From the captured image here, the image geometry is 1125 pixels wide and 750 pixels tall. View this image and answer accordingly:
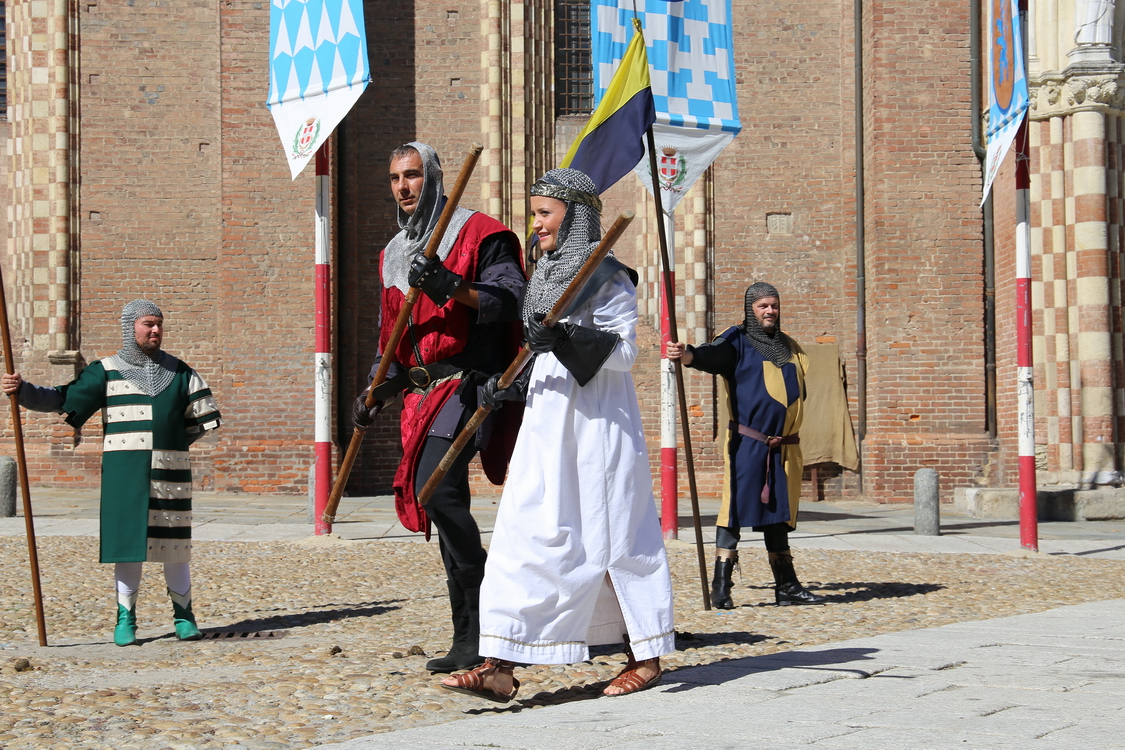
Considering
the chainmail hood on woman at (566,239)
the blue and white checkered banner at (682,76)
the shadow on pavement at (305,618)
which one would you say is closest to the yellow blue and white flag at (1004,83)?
the blue and white checkered banner at (682,76)

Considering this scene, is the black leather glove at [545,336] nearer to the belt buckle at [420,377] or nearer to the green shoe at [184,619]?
the belt buckle at [420,377]

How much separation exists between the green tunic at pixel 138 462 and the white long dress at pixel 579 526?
240 centimetres

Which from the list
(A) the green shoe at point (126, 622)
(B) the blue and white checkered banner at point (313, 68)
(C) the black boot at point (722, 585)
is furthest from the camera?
(B) the blue and white checkered banner at point (313, 68)

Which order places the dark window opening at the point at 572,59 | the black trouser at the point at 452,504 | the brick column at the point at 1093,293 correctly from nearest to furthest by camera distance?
the black trouser at the point at 452,504 → the brick column at the point at 1093,293 → the dark window opening at the point at 572,59

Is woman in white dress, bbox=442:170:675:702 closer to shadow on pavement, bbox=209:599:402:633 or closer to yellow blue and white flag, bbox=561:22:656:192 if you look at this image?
yellow blue and white flag, bbox=561:22:656:192

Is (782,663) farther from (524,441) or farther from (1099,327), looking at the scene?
(1099,327)

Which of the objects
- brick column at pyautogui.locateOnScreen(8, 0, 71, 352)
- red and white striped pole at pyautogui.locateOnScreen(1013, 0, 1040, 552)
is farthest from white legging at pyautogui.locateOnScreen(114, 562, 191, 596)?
brick column at pyautogui.locateOnScreen(8, 0, 71, 352)

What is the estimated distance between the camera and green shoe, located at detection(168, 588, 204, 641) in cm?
568

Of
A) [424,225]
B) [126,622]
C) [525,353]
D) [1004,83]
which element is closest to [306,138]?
[126,622]

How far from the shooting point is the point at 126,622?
5.58 m

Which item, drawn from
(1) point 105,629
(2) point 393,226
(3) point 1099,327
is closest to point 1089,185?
(3) point 1099,327

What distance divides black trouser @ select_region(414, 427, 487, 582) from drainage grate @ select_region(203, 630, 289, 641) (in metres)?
1.69

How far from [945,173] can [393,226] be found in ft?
23.4

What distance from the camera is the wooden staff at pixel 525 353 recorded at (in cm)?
385
